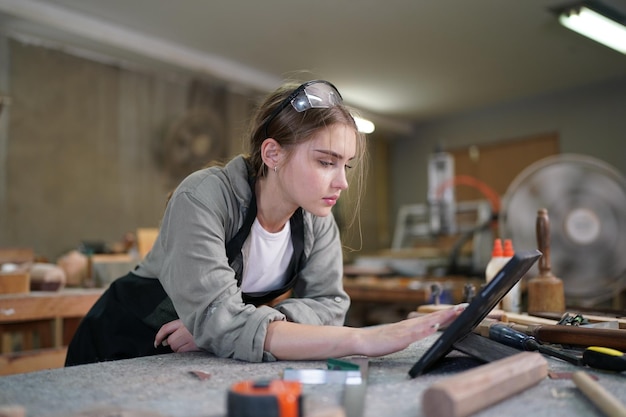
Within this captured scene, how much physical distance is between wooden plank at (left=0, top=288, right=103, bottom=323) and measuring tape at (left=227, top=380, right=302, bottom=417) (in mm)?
1805

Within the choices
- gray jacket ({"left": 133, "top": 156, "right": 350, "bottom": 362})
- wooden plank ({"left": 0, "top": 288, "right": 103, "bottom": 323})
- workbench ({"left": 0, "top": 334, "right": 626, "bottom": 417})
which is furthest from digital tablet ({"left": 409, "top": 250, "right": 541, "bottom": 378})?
wooden plank ({"left": 0, "top": 288, "right": 103, "bottom": 323})

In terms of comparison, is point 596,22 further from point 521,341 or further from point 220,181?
point 220,181

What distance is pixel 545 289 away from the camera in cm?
169

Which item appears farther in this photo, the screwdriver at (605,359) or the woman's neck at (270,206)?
the woman's neck at (270,206)

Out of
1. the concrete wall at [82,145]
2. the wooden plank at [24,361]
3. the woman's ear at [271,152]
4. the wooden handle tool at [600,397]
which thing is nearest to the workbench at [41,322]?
the wooden plank at [24,361]

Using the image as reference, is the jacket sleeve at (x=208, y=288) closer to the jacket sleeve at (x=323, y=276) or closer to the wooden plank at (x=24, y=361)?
the jacket sleeve at (x=323, y=276)

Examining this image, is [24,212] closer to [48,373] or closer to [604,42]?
[48,373]

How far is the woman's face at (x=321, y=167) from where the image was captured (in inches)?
51.0

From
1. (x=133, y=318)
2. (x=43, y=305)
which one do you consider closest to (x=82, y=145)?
(x=43, y=305)

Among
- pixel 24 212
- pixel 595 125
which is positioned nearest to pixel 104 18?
pixel 24 212

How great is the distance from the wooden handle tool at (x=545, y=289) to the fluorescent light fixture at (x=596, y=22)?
3.40 m

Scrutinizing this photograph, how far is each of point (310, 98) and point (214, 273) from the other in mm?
505

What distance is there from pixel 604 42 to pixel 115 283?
4.91m

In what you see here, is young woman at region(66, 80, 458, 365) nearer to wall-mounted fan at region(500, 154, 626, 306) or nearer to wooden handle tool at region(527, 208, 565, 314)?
wooden handle tool at region(527, 208, 565, 314)
